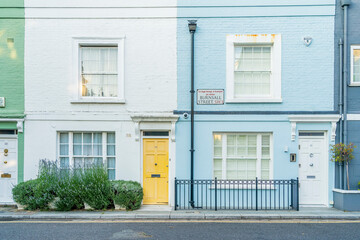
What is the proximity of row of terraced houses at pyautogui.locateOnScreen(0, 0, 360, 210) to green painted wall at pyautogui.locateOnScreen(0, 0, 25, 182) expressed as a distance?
0.04 meters

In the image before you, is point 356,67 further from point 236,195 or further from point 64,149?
point 64,149

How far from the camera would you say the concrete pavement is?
336 inches

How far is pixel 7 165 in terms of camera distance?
1027cm

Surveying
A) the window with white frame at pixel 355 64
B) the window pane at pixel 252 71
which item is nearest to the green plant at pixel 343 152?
the window with white frame at pixel 355 64

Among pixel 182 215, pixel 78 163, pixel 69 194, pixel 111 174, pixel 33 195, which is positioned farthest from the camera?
pixel 111 174

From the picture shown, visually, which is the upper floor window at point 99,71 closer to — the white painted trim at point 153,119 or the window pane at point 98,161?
the white painted trim at point 153,119

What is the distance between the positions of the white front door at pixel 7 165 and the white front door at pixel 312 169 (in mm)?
9724

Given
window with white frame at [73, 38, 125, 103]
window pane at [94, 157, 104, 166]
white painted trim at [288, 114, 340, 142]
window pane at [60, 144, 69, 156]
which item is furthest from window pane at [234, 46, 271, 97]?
window pane at [60, 144, 69, 156]

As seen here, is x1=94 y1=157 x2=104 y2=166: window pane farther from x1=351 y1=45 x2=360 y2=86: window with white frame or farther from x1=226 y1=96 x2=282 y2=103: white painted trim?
x1=351 y1=45 x2=360 y2=86: window with white frame

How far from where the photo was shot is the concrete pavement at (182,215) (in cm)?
852

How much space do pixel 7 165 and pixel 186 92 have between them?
6.62m

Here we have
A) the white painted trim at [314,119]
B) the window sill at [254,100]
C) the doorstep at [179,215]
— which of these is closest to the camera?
the doorstep at [179,215]

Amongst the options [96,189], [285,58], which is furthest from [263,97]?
[96,189]

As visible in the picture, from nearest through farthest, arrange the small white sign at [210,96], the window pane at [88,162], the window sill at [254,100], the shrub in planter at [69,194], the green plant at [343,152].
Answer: the shrub in planter at [69,194]
the green plant at [343,152]
the window pane at [88,162]
the window sill at [254,100]
the small white sign at [210,96]
